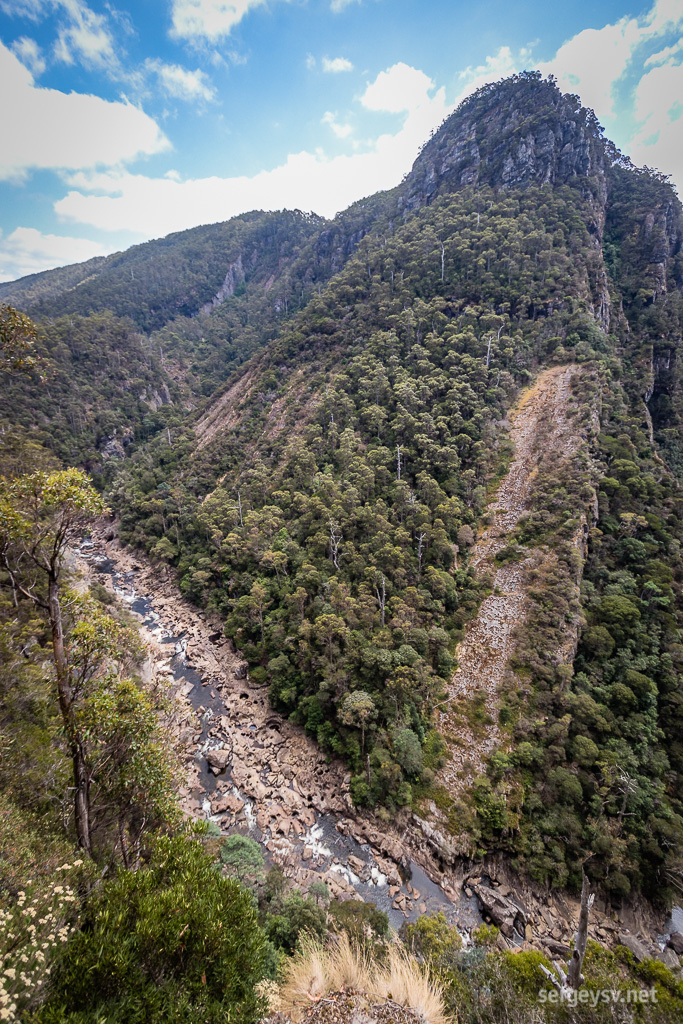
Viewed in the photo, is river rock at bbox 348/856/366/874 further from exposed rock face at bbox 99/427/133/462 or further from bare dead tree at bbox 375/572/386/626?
exposed rock face at bbox 99/427/133/462

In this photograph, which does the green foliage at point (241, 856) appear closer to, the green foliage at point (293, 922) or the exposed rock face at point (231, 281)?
the green foliage at point (293, 922)

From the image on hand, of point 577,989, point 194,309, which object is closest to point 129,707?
point 577,989

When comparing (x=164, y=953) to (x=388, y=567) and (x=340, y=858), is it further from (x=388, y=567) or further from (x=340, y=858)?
(x=388, y=567)

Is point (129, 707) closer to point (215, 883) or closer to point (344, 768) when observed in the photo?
point (215, 883)

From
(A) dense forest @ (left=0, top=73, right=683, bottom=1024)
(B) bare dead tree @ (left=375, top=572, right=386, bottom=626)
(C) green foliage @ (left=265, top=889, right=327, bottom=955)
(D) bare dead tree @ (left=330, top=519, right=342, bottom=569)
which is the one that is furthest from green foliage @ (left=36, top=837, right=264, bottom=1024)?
(D) bare dead tree @ (left=330, top=519, right=342, bottom=569)

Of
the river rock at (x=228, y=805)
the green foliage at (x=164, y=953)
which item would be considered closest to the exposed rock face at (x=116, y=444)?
the river rock at (x=228, y=805)

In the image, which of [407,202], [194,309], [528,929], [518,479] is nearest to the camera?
[528,929]

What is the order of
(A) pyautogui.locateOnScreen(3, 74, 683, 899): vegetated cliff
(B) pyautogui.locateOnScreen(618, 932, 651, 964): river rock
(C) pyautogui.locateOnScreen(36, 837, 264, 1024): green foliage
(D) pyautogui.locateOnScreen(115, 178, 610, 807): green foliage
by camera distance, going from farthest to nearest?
(D) pyautogui.locateOnScreen(115, 178, 610, 807): green foliage → (A) pyautogui.locateOnScreen(3, 74, 683, 899): vegetated cliff → (B) pyautogui.locateOnScreen(618, 932, 651, 964): river rock → (C) pyautogui.locateOnScreen(36, 837, 264, 1024): green foliage
